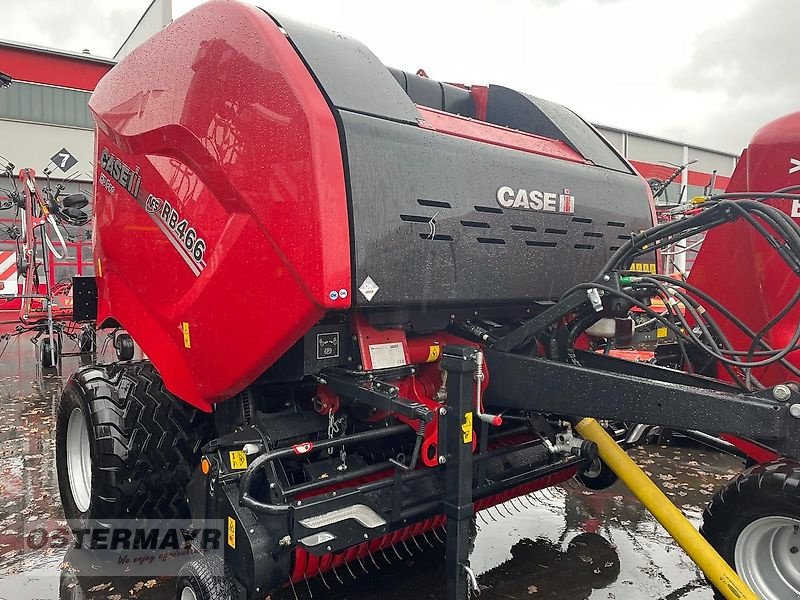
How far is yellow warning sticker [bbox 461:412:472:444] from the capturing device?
2.16 metres

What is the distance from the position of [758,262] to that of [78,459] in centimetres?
366

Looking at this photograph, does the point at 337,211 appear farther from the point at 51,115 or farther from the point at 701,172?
the point at 701,172

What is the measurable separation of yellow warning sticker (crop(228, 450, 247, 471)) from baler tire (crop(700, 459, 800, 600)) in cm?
176

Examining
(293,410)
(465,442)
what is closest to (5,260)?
(293,410)

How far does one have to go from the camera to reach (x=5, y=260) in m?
11.1

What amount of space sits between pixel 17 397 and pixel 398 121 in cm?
610

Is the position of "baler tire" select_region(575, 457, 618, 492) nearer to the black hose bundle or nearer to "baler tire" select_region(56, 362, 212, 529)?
the black hose bundle

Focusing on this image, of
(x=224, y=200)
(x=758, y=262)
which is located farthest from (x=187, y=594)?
(x=758, y=262)

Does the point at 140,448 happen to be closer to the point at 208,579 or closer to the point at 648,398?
the point at 208,579

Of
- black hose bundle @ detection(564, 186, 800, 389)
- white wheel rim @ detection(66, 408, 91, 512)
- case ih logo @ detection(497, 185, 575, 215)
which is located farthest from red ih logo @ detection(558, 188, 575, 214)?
white wheel rim @ detection(66, 408, 91, 512)

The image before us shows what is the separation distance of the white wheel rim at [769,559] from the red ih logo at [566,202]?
1.43 meters

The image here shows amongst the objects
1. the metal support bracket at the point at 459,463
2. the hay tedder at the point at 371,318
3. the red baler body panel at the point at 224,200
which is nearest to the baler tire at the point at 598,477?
the hay tedder at the point at 371,318

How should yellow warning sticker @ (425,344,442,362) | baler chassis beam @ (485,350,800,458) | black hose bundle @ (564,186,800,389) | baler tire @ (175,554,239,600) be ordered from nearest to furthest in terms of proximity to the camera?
1. baler chassis beam @ (485,350,800,458)
2. black hose bundle @ (564,186,800,389)
3. baler tire @ (175,554,239,600)
4. yellow warning sticker @ (425,344,442,362)

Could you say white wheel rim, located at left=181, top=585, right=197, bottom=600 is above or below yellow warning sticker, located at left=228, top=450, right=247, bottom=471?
below
